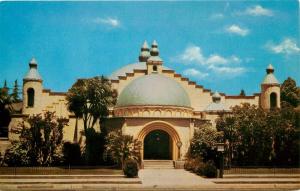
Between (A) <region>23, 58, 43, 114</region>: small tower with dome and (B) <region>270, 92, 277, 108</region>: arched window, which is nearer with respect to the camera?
(A) <region>23, 58, 43, 114</region>: small tower with dome

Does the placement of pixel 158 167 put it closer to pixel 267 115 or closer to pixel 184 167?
pixel 184 167

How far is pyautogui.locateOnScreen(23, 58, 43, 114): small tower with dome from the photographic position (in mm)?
50134

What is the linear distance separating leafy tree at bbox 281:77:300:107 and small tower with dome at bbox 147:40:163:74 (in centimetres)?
1967

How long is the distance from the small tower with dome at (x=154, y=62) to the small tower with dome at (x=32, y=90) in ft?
43.5

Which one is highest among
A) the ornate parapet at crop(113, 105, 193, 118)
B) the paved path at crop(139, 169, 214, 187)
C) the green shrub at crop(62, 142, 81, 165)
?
the ornate parapet at crop(113, 105, 193, 118)

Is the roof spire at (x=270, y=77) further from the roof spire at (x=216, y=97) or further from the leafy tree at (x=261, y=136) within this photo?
the leafy tree at (x=261, y=136)

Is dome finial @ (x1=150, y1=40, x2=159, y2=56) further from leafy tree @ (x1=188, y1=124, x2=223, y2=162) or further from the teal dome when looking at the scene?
leafy tree @ (x1=188, y1=124, x2=223, y2=162)

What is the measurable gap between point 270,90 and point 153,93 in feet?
52.3

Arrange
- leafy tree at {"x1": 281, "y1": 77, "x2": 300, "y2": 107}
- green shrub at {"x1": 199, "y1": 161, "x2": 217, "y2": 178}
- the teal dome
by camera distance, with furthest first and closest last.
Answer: leafy tree at {"x1": 281, "y1": 77, "x2": 300, "y2": 107} → the teal dome → green shrub at {"x1": 199, "y1": 161, "x2": 217, "y2": 178}

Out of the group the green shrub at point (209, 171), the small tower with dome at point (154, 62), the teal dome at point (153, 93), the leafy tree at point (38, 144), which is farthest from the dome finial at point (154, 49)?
the green shrub at point (209, 171)

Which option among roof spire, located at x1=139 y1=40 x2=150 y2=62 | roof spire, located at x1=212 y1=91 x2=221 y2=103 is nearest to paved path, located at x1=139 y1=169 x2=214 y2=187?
roof spire, located at x1=212 y1=91 x2=221 y2=103

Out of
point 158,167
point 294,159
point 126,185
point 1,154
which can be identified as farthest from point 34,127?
point 294,159

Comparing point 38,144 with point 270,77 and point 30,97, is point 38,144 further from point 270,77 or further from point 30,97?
point 270,77

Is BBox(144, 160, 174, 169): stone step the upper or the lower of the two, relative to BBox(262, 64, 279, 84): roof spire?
lower
